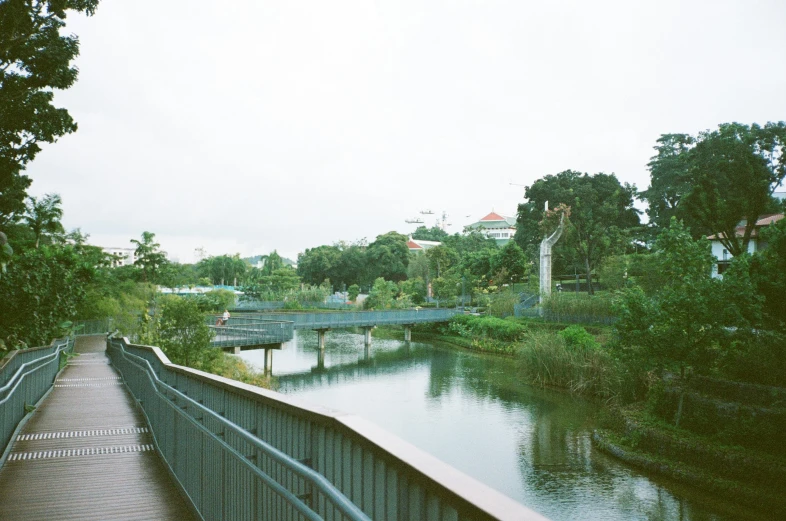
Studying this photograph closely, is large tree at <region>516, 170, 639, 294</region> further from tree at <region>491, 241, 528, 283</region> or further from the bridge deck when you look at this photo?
the bridge deck

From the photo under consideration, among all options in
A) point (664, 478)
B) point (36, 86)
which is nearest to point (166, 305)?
point (36, 86)

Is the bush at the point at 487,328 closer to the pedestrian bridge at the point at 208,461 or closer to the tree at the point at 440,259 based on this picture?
the tree at the point at 440,259

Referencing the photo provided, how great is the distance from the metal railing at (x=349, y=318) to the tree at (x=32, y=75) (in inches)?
797

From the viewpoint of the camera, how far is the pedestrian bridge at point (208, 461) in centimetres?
231

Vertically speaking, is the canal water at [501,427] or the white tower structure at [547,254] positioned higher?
the white tower structure at [547,254]

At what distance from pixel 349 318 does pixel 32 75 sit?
29011 mm

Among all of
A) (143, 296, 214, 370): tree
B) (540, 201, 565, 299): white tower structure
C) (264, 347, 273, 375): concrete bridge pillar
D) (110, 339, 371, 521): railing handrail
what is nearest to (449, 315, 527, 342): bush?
(540, 201, 565, 299): white tower structure

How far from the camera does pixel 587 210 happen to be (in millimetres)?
47500

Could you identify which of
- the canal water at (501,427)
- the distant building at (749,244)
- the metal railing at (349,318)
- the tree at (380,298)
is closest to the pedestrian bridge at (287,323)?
the metal railing at (349,318)

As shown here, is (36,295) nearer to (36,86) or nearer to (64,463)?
(36,86)

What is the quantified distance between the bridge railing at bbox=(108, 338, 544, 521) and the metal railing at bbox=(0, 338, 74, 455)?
219 cm

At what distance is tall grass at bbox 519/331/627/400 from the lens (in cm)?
2366

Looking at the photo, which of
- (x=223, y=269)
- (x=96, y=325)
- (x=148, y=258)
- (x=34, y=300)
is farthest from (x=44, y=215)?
(x=223, y=269)

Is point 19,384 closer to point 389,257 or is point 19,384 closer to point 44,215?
point 44,215
